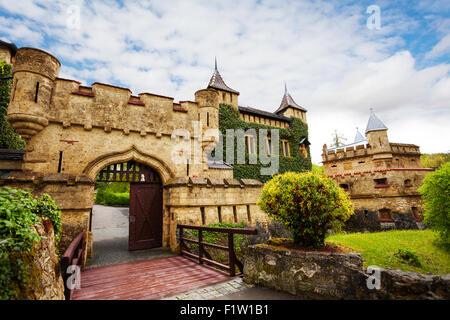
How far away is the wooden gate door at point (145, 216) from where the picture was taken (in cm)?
784

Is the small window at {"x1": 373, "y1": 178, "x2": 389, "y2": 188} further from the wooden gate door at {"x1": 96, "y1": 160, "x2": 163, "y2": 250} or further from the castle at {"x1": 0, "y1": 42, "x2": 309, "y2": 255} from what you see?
the wooden gate door at {"x1": 96, "y1": 160, "x2": 163, "y2": 250}

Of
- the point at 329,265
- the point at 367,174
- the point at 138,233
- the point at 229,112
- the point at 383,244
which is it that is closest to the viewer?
the point at 329,265

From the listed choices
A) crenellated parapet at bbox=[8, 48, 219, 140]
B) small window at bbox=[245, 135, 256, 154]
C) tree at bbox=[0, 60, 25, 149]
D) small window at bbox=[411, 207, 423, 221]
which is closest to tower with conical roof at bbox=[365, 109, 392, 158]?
small window at bbox=[411, 207, 423, 221]

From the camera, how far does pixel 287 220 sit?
428cm

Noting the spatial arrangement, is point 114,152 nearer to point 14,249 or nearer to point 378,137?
point 14,249

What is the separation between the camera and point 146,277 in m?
4.81

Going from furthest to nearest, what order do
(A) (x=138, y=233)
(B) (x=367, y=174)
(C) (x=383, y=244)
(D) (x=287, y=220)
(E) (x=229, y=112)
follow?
(E) (x=229, y=112) < (B) (x=367, y=174) < (C) (x=383, y=244) < (A) (x=138, y=233) < (D) (x=287, y=220)

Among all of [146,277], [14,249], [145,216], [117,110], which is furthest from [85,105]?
[14,249]

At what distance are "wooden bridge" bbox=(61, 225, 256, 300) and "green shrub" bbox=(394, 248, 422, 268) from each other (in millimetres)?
8654

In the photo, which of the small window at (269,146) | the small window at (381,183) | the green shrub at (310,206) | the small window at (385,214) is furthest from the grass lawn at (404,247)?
the small window at (269,146)

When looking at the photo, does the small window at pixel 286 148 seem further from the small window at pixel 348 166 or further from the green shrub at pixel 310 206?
the green shrub at pixel 310 206
